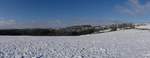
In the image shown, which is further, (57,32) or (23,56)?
(57,32)

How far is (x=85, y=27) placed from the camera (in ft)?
140

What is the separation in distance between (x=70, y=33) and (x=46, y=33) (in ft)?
12.4

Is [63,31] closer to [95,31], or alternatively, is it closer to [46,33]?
[46,33]

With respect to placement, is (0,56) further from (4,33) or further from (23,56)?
(4,33)

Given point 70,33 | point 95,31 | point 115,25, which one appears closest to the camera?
point 70,33

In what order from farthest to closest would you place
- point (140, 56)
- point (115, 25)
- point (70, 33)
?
point (115, 25), point (70, 33), point (140, 56)

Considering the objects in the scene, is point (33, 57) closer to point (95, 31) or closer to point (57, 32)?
point (57, 32)

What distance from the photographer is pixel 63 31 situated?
36094 mm

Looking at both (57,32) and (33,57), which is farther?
(57,32)

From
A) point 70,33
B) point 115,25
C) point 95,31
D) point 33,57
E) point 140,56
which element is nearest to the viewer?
point 33,57

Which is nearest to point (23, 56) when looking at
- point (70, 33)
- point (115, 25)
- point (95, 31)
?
point (70, 33)

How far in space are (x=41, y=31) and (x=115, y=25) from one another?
1890 centimetres

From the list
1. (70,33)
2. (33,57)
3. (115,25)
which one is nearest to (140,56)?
(33,57)

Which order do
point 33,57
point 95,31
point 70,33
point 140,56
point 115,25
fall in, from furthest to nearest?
point 115,25, point 95,31, point 70,33, point 140,56, point 33,57
